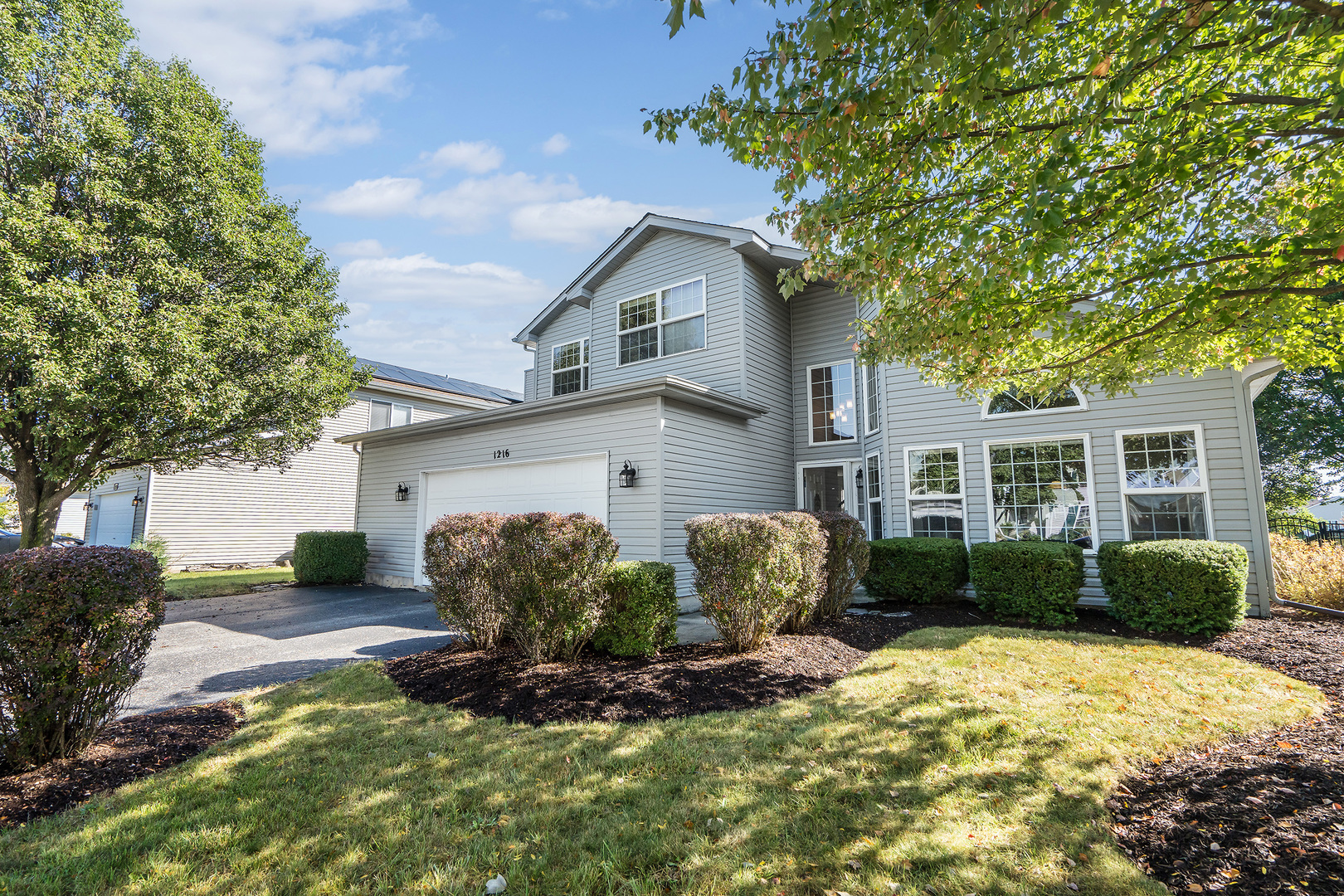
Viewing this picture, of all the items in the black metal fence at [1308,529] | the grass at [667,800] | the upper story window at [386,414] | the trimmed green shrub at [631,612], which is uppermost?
the upper story window at [386,414]

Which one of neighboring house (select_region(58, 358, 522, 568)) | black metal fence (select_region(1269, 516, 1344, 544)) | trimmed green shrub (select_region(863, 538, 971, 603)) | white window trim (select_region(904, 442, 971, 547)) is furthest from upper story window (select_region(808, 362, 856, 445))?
black metal fence (select_region(1269, 516, 1344, 544))

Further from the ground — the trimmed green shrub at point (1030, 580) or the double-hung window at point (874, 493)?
the double-hung window at point (874, 493)

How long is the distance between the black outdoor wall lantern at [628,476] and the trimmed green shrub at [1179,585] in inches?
252

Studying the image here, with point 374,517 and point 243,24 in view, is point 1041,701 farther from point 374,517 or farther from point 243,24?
point 374,517

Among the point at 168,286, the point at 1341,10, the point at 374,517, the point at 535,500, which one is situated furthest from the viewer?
the point at 374,517

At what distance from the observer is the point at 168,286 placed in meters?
9.43

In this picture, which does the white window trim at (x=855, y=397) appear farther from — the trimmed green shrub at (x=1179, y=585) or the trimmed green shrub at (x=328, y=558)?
the trimmed green shrub at (x=328, y=558)

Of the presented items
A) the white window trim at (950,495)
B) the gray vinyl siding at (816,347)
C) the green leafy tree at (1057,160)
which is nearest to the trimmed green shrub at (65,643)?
the green leafy tree at (1057,160)

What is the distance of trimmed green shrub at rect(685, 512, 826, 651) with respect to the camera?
5723 mm

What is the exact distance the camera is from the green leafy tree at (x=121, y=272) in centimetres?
841

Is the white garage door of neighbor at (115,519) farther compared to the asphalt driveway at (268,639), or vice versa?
the white garage door of neighbor at (115,519)

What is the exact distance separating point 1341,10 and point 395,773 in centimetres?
602

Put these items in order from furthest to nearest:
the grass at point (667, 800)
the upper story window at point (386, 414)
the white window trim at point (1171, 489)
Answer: the upper story window at point (386, 414) < the white window trim at point (1171, 489) < the grass at point (667, 800)

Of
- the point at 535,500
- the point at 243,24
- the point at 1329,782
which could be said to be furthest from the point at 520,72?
the point at 1329,782
